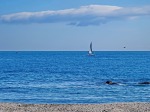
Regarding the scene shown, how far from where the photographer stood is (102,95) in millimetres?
50656

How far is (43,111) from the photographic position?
34.6 meters

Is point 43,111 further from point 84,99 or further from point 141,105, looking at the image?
point 84,99

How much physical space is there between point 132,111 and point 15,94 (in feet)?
68.0

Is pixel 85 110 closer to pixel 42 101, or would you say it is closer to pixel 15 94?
pixel 42 101

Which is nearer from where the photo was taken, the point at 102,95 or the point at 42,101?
the point at 42,101

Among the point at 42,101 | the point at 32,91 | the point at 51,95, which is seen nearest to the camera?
the point at 42,101

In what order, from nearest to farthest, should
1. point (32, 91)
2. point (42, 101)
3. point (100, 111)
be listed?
point (100, 111), point (42, 101), point (32, 91)

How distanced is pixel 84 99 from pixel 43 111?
12872 millimetres

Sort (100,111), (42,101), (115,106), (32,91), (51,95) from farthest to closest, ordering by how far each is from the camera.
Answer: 1. (32,91)
2. (51,95)
3. (42,101)
4. (115,106)
5. (100,111)

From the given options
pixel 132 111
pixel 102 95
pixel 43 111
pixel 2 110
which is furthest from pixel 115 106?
pixel 102 95

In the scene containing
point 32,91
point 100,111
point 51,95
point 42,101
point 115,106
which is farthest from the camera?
point 32,91

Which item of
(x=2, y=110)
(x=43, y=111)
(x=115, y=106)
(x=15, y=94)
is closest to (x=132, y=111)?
(x=115, y=106)

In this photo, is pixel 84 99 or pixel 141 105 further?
pixel 84 99

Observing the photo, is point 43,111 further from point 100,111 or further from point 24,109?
point 100,111
